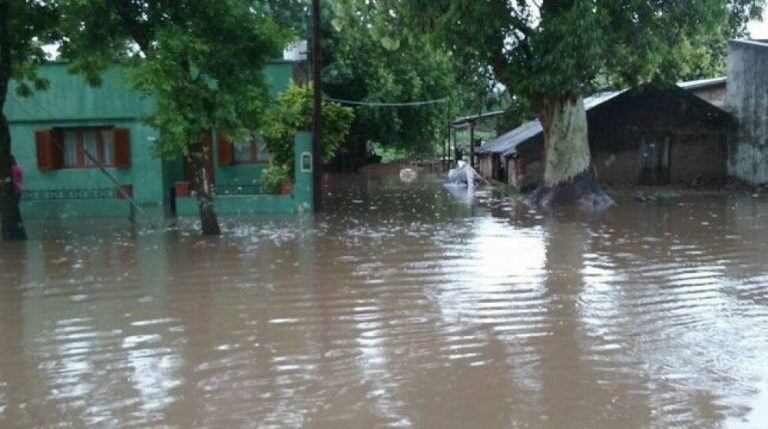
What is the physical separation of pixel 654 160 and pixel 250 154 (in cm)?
1385

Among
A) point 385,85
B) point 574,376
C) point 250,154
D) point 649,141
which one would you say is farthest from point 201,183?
point 385,85

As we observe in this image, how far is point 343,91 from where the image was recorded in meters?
40.2

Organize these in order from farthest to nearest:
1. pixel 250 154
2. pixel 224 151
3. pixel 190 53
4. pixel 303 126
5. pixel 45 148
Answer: pixel 250 154, pixel 224 151, pixel 303 126, pixel 45 148, pixel 190 53

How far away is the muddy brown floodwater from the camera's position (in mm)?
5645

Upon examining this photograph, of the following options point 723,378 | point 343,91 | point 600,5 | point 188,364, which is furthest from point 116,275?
point 343,91

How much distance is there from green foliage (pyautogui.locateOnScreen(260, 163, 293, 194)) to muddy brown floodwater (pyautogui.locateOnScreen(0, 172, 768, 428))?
19.0 ft

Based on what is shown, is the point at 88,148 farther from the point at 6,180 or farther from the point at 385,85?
the point at 385,85

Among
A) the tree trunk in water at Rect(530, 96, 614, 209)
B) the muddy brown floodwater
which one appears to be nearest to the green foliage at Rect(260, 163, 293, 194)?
the muddy brown floodwater

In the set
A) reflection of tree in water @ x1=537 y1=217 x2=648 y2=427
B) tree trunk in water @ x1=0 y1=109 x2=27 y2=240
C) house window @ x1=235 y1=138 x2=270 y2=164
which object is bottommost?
reflection of tree in water @ x1=537 y1=217 x2=648 y2=427

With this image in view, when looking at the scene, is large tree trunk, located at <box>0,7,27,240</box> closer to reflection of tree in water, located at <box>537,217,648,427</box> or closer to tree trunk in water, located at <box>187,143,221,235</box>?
tree trunk in water, located at <box>187,143,221,235</box>

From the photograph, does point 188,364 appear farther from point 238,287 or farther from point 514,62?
point 514,62

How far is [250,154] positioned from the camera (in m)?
23.9

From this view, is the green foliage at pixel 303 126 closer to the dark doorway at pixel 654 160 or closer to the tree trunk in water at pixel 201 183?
the tree trunk in water at pixel 201 183

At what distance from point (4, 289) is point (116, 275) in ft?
4.74
